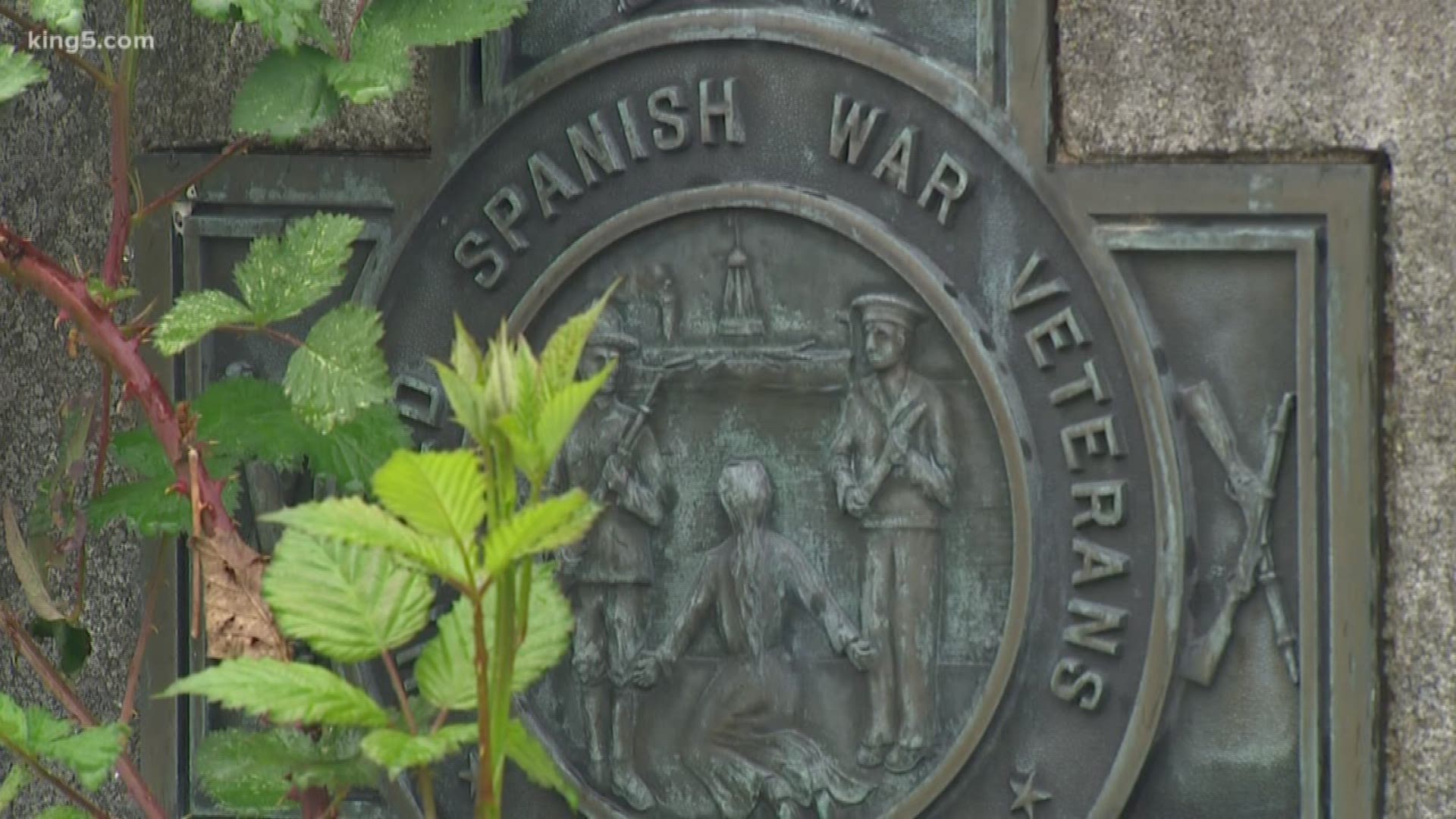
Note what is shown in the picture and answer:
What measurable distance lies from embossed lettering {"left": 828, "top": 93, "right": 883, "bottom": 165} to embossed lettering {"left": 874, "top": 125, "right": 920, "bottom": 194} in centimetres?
4

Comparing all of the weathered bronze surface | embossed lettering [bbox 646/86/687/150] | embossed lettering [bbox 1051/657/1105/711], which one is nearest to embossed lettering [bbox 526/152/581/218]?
the weathered bronze surface

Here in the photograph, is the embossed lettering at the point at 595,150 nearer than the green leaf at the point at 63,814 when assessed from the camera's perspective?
No

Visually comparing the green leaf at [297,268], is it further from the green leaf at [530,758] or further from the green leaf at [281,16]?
the green leaf at [530,758]

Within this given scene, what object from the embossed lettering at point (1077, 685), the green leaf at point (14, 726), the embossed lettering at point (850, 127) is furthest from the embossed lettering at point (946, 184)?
the green leaf at point (14, 726)

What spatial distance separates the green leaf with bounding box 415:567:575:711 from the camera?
8.84ft

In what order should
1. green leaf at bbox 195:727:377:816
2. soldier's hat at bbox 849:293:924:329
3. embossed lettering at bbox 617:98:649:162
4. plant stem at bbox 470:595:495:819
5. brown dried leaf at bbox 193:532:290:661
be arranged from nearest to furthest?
plant stem at bbox 470:595:495:819
green leaf at bbox 195:727:377:816
brown dried leaf at bbox 193:532:290:661
soldier's hat at bbox 849:293:924:329
embossed lettering at bbox 617:98:649:162

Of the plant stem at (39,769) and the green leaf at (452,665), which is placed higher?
the green leaf at (452,665)

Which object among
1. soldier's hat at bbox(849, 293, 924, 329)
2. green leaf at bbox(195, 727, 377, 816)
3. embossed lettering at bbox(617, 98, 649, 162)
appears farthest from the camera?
embossed lettering at bbox(617, 98, 649, 162)

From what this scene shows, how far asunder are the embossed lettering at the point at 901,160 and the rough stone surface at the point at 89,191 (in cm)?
70

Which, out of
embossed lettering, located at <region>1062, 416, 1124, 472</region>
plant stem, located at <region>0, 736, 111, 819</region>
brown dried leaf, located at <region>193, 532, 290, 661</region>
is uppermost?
embossed lettering, located at <region>1062, 416, 1124, 472</region>

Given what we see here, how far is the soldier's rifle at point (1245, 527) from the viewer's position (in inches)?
124

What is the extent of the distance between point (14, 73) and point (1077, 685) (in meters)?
1.63

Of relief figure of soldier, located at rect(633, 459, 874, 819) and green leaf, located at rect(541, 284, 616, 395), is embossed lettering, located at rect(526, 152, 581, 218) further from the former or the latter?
green leaf, located at rect(541, 284, 616, 395)

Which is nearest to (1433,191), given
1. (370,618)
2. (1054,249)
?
(1054,249)
